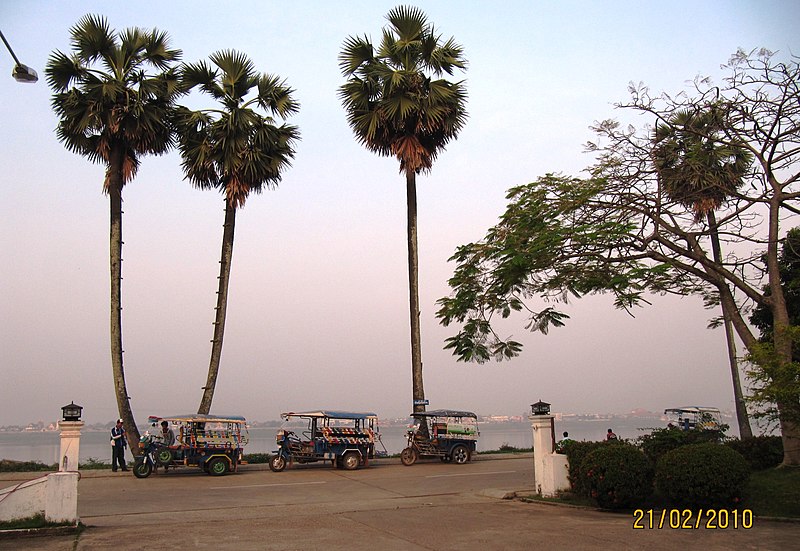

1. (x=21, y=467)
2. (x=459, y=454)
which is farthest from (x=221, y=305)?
(x=459, y=454)

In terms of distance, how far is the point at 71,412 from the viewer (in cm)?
1452

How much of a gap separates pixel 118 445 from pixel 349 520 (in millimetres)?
12921

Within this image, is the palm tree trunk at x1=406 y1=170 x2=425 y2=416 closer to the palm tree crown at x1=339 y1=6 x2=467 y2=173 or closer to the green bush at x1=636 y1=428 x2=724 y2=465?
the palm tree crown at x1=339 y1=6 x2=467 y2=173

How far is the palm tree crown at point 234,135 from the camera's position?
2572cm

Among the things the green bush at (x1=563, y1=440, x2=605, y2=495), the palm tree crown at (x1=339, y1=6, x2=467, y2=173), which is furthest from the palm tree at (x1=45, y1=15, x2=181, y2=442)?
the green bush at (x1=563, y1=440, x2=605, y2=495)

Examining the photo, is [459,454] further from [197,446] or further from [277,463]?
[197,446]

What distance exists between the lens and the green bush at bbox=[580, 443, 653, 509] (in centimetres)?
1326

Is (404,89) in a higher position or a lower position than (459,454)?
higher

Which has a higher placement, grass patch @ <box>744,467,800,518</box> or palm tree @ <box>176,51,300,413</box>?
palm tree @ <box>176,51,300,413</box>

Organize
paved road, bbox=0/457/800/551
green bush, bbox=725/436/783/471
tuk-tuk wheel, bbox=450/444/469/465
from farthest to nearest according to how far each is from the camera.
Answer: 1. tuk-tuk wheel, bbox=450/444/469/465
2. green bush, bbox=725/436/783/471
3. paved road, bbox=0/457/800/551

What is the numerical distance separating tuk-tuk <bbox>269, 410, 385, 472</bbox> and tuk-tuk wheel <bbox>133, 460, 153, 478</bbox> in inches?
154

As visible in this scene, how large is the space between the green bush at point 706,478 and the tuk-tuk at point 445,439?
1315 cm
